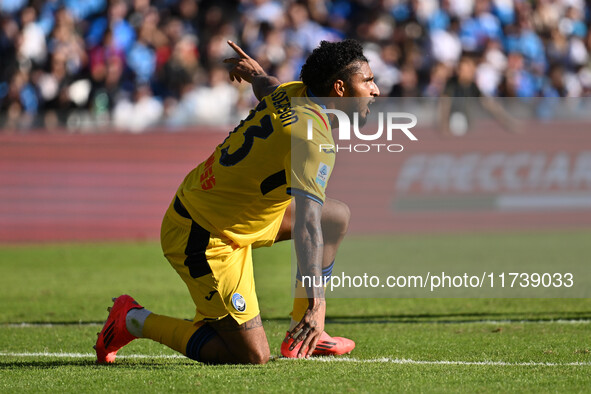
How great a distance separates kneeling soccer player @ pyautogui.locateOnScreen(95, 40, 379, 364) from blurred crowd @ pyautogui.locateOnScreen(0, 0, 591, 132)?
371 inches

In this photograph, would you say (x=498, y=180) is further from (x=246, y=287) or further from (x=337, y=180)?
(x=246, y=287)

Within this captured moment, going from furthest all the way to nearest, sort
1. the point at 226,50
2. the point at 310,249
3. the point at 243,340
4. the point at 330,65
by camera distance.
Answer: the point at 226,50 < the point at 243,340 < the point at 330,65 < the point at 310,249

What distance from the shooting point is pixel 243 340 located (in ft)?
17.8

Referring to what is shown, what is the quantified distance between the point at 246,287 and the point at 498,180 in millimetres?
10177

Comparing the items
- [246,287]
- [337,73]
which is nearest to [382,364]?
[246,287]

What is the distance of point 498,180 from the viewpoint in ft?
49.3

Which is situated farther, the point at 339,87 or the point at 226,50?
the point at 226,50

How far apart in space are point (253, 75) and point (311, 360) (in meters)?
2.06

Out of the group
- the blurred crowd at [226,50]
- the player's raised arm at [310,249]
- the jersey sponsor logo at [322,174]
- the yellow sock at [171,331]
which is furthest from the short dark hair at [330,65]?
the blurred crowd at [226,50]

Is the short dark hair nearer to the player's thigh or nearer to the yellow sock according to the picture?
the player's thigh

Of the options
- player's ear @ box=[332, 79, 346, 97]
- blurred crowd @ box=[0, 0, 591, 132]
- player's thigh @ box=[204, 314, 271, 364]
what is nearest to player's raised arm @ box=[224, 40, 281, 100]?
player's ear @ box=[332, 79, 346, 97]

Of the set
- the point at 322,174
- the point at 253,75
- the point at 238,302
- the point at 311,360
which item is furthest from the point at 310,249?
the point at 253,75

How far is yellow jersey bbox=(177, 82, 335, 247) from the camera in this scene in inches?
197

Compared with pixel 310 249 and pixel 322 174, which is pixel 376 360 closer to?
pixel 310 249
